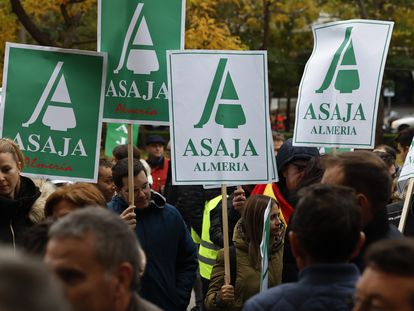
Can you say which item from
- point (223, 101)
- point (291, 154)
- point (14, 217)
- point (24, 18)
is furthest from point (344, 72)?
point (24, 18)

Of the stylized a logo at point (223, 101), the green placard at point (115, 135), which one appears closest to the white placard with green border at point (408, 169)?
the stylized a logo at point (223, 101)

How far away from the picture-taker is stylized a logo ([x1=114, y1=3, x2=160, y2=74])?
21.5 feet

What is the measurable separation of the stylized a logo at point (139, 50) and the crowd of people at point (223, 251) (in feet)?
2.18

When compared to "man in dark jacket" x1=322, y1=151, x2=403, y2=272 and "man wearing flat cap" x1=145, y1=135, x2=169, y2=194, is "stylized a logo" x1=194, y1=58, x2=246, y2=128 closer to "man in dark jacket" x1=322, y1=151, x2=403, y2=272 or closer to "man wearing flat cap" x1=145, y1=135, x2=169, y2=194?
"man in dark jacket" x1=322, y1=151, x2=403, y2=272

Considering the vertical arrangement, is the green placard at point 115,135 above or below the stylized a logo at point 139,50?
below

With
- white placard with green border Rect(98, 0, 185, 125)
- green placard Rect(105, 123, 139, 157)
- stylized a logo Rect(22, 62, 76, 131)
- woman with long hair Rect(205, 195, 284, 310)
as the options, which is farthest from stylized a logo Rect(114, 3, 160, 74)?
green placard Rect(105, 123, 139, 157)

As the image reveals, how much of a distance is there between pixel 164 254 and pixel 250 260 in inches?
22.5

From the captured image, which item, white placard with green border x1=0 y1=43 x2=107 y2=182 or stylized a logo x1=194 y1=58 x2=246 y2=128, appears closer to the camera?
white placard with green border x1=0 y1=43 x2=107 y2=182

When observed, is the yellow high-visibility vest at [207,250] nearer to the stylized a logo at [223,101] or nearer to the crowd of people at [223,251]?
the crowd of people at [223,251]

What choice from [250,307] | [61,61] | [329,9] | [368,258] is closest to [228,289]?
[61,61]

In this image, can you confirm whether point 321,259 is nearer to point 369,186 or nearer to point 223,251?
point 369,186

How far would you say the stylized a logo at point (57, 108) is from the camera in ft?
21.1

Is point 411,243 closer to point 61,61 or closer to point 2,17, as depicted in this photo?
point 61,61

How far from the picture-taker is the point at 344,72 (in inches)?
288
